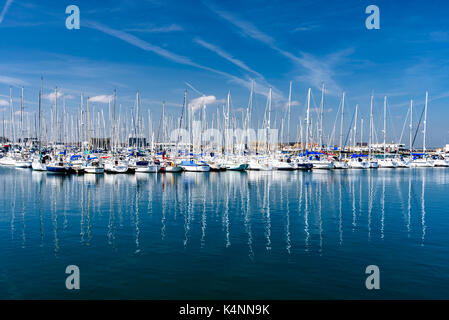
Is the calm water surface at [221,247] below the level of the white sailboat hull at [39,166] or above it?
below

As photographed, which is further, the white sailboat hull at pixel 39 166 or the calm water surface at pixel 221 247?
the white sailboat hull at pixel 39 166

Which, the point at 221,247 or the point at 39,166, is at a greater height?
the point at 39,166

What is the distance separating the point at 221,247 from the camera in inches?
706

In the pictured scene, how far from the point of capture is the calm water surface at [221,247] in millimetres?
12844

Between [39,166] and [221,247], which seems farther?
[39,166]

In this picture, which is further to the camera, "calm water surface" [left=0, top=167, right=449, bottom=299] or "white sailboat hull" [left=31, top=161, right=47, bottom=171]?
"white sailboat hull" [left=31, top=161, right=47, bottom=171]

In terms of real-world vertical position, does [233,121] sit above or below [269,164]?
above

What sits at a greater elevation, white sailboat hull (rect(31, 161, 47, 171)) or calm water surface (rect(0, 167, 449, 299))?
white sailboat hull (rect(31, 161, 47, 171))

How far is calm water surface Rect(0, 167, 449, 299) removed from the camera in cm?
1284

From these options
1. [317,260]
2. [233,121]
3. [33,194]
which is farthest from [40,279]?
[233,121]
